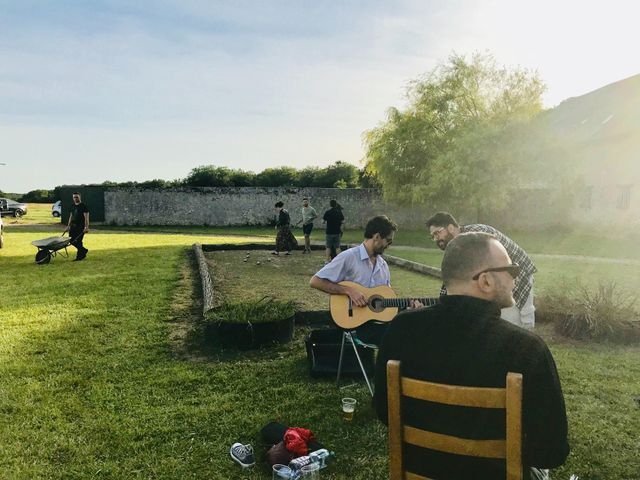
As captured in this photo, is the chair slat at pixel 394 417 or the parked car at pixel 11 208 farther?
the parked car at pixel 11 208

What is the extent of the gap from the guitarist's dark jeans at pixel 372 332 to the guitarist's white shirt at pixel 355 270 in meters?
0.43

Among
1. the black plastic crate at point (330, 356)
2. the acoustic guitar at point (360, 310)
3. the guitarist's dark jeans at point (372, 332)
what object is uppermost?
the acoustic guitar at point (360, 310)

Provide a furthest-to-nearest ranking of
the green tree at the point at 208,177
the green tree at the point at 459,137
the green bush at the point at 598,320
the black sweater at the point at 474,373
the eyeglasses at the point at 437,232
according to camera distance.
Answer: the green tree at the point at 208,177, the green tree at the point at 459,137, the green bush at the point at 598,320, the eyeglasses at the point at 437,232, the black sweater at the point at 474,373

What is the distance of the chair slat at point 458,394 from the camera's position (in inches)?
73.9

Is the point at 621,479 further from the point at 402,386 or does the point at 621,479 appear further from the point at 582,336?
the point at 582,336

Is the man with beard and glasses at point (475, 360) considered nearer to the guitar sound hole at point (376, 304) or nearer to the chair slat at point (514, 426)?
the chair slat at point (514, 426)

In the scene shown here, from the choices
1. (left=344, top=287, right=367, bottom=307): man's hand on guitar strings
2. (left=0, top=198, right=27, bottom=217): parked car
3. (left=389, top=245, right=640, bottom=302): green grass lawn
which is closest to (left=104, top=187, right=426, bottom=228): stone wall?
(left=0, top=198, right=27, bottom=217): parked car

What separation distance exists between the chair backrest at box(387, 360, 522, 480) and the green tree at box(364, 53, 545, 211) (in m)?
23.5

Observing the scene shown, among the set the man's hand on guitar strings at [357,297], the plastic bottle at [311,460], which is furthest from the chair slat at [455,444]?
the man's hand on guitar strings at [357,297]

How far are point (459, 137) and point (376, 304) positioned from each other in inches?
902

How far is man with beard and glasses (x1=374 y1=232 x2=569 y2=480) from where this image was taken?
1933 millimetres

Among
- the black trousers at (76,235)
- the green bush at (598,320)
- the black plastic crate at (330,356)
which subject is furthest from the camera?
the black trousers at (76,235)

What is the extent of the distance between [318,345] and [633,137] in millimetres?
26618

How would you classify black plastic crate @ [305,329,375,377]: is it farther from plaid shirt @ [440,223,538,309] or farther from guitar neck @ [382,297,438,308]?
plaid shirt @ [440,223,538,309]
